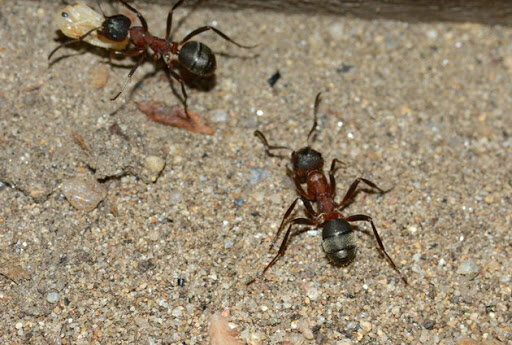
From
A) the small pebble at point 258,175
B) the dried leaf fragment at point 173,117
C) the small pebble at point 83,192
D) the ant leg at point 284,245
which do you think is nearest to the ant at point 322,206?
the ant leg at point 284,245

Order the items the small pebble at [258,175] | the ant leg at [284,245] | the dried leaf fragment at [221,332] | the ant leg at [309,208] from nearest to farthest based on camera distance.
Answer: the dried leaf fragment at [221,332], the ant leg at [284,245], the ant leg at [309,208], the small pebble at [258,175]

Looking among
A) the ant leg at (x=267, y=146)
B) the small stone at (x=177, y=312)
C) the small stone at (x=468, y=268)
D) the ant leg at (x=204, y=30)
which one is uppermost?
the ant leg at (x=204, y=30)

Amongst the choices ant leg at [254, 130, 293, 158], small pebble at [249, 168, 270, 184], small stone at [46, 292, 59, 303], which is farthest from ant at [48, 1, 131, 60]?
small stone at [46, 292, 59, 303]

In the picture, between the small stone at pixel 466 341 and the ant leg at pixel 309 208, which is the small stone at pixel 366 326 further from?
the ant leg at pixel 309 208


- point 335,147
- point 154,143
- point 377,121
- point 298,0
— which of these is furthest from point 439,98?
point 154,143

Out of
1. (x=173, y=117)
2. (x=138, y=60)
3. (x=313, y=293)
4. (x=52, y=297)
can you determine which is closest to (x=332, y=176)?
(x=313, y=293)

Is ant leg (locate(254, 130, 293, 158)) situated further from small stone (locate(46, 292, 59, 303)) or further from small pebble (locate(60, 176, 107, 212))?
small stone (locate(46, 292, 59, 303))

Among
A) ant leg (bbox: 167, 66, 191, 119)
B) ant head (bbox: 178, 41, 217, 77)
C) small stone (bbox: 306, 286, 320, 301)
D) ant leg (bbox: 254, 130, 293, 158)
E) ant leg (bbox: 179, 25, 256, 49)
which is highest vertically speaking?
ant leg (bbox: 179, 25, 256, 49)
